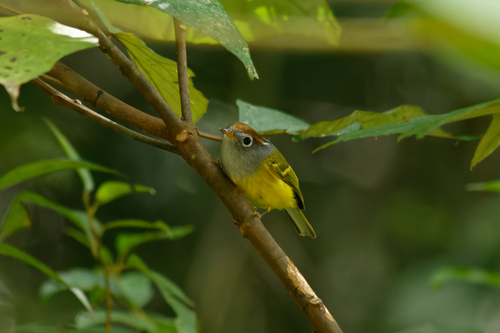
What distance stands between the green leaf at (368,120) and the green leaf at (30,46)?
63 centimetres

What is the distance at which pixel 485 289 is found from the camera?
3457 millimetres

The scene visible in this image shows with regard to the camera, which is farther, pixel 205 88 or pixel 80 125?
pixel 205 88

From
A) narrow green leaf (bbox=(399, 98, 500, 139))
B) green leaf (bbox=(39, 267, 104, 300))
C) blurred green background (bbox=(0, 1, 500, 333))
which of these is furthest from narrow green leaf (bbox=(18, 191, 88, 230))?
blurred green background (bbox=(0, 1, 500, 333))

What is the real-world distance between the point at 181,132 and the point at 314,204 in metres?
3.09

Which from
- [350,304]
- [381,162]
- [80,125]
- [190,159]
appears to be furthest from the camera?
[381,162]

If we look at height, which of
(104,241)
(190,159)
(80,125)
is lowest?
(104,241)

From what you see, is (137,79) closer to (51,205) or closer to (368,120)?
(368,120)

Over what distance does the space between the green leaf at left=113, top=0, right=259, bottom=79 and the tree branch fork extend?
163 mm

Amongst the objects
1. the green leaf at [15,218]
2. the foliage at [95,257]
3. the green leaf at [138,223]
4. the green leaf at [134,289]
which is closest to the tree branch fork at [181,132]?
the foliage at [95,257]

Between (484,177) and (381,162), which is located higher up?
(484,177)

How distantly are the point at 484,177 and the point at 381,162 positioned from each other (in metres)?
1.01

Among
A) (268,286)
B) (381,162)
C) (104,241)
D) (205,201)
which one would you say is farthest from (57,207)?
(381,162)

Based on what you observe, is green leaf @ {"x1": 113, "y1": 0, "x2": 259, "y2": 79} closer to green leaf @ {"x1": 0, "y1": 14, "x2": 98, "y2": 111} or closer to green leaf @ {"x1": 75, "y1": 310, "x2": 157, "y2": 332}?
green leaf @ {"x1": 0, "y1": 14, "x2": 98, "y2": 111}

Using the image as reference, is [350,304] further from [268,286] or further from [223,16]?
[223,16]
